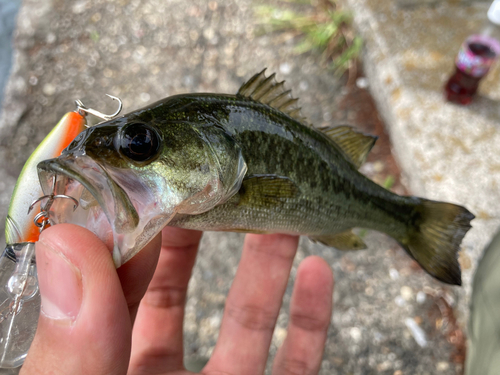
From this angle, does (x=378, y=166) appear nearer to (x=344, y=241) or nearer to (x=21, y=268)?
(x=344, y=241)

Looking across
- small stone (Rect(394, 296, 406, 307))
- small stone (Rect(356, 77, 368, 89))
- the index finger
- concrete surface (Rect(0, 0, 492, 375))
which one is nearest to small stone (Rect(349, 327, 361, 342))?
concrete surface (Rect(0, 0, 492, 375))

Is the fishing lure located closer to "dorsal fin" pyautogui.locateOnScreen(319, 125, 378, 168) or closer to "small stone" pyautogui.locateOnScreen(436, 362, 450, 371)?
"dorsal fin" pyautogui.locateOnScreen(319, 125, 378, 168)

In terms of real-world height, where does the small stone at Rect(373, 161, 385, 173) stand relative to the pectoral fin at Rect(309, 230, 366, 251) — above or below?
below

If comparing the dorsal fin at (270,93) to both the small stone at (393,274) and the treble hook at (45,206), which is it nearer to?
the treble hook at (45,206)

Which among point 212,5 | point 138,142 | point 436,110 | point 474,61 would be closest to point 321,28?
point 212,5

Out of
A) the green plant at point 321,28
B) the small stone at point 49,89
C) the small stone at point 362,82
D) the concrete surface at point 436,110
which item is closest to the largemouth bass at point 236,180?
the concrete surface at point 436,110

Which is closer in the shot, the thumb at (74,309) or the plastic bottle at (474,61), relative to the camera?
the thumb at (74,309)
